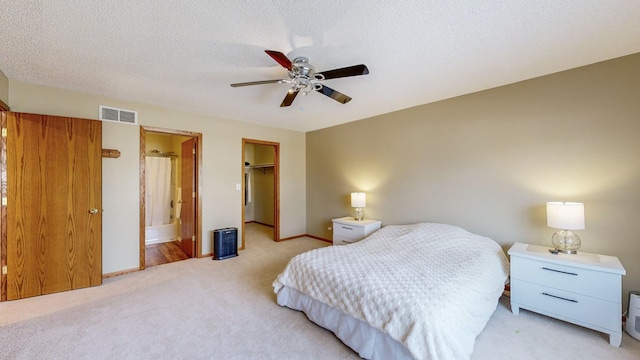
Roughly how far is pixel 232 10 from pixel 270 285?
111 inches

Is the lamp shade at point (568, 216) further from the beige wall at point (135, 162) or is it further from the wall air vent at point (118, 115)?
the wall air vent at point (118, 115)

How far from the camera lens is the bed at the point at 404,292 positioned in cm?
155

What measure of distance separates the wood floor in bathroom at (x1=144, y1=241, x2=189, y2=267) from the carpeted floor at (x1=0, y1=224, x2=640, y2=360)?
0.86 meters

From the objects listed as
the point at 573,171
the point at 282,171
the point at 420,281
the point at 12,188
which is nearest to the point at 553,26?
the point at 573,171

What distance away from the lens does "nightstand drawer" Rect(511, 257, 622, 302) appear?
1.96m

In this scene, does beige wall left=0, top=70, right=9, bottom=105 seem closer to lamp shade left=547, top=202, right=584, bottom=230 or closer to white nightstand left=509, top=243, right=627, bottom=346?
white nightstand left=509, top=243, right=627, bottom=346

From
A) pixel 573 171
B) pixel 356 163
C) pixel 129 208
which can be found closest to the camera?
pixel 573 171

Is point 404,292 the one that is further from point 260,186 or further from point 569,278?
point 260,186

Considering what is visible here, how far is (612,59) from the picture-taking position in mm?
2305

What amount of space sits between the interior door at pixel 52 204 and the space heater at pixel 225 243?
142 centimetres

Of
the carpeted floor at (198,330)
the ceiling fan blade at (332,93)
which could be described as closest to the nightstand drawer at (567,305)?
the carpeted floor at (198,330)

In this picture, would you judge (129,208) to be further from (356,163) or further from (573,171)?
(573,171)

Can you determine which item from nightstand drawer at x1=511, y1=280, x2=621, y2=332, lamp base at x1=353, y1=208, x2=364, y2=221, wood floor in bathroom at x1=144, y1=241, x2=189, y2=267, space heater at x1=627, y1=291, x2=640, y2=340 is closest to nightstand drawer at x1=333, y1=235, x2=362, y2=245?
lamp base at x1=353, y1=208, x2=364, y2=221

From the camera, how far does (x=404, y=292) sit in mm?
1742
